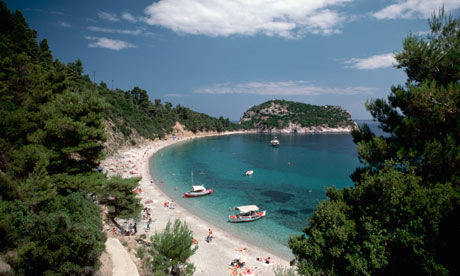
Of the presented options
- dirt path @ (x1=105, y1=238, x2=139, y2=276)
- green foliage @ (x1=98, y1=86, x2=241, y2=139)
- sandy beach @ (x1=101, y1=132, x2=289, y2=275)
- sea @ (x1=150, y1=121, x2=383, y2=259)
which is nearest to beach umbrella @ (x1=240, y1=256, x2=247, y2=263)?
sandy beach @ (x1=101, y1=132, x2=289, y2=275)

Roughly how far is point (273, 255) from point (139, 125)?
6950 centimetres

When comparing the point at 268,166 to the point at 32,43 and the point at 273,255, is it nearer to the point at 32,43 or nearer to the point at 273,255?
the point at 273,255

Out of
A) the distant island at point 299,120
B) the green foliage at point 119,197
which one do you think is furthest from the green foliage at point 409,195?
the distant island at point 299,120

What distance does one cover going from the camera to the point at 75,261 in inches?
330

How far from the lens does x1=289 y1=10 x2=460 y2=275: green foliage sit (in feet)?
24.2

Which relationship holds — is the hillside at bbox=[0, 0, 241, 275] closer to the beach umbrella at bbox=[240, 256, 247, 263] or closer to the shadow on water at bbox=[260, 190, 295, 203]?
the beach umbrella at bbox=[240, 256, 247, 263]

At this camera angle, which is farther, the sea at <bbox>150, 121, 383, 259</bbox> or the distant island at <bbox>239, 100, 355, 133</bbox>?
the distant island at <bbox>239, 100, 355, 133</bbox>

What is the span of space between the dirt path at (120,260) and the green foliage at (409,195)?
26.9 ft

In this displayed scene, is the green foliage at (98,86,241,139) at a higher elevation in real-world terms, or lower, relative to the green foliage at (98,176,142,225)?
higher

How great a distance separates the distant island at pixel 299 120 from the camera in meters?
174

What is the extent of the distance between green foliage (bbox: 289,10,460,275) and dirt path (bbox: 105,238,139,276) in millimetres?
8189

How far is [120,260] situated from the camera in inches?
474

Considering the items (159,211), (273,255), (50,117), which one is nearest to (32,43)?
(50,117)

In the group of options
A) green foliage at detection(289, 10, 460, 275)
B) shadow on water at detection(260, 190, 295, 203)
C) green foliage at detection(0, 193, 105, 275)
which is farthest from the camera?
shadow on water at detection(260, 190, 295, 203)
